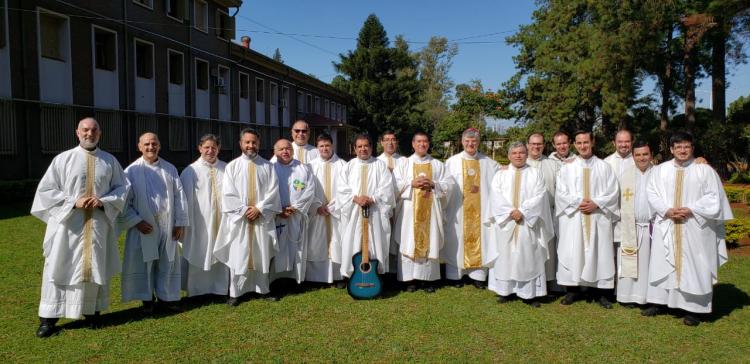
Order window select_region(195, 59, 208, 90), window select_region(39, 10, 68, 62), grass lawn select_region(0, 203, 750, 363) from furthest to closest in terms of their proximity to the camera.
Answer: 1. window select_region(195, 59, 208, 90)
2. window select_region(39, 10, 68, 62)
3. grass lawn select_region(0, 203, 750, 363)

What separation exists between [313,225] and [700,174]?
446 cm

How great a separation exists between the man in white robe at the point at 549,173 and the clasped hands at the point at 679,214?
140 cm

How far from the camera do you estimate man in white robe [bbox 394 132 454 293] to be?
662 cm

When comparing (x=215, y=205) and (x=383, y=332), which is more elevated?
(x=215, y=205)

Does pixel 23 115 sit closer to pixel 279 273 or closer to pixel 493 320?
pixel 279 273

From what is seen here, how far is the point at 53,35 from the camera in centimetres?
1508

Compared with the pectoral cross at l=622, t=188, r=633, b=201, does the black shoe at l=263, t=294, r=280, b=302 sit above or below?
below

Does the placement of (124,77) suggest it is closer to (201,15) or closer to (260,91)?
(201,15)

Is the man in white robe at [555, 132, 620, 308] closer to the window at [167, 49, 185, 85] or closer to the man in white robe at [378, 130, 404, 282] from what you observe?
the man in white robe at [378, 130, 404, 282]

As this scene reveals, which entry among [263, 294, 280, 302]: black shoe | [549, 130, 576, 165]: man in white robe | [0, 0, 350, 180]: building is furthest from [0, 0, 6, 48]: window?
[549, 130, 576, 165]: man in white robe

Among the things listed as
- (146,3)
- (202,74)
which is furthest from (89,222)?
(202,74)

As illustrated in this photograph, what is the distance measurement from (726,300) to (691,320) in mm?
1226

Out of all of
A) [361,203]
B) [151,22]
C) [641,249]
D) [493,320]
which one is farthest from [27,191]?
[641,249]

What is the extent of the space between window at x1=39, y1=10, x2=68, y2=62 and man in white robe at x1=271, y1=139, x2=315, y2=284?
461 inches
